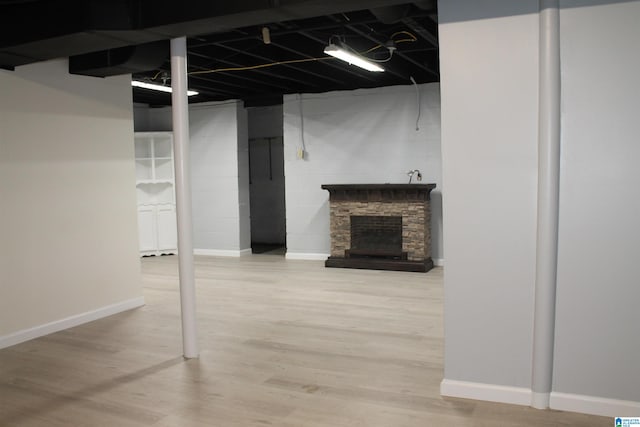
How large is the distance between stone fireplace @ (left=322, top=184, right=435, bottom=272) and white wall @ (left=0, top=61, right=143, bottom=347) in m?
3.27

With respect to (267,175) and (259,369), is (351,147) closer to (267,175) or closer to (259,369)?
(267,175)

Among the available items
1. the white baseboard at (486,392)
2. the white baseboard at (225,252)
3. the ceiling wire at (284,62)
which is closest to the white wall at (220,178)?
the white baseboard at (225,252)

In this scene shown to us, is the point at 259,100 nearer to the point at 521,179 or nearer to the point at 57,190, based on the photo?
the point at 57,190

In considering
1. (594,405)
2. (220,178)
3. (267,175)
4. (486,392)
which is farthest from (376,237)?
(594,405)

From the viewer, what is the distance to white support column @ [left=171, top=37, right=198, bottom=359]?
14.5 feet

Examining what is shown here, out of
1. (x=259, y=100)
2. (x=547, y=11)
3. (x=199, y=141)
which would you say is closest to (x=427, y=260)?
(x=259, y=100)

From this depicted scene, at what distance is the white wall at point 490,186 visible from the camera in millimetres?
3348

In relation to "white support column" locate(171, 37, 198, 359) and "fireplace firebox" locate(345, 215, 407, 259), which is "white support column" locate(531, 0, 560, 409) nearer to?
"white support column" locate(171, 37, 198, 359)

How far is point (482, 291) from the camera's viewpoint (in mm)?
3520

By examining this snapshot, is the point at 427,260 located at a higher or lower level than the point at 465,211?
lower

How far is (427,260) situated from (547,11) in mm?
5209

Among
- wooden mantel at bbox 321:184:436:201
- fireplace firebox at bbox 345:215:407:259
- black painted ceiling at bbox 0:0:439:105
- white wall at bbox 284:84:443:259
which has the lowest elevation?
fireplace firebox at bbox 345:215:407:259

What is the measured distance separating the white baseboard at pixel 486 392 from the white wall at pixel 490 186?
0.12 ft

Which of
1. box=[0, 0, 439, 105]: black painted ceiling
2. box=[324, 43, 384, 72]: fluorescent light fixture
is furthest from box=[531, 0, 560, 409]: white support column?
box=[324, 43, 384, 72]: fluorescent light fixture
